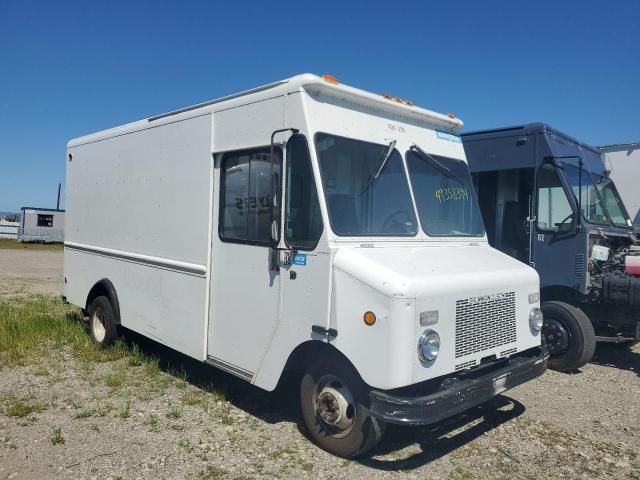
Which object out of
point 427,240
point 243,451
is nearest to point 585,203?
point 427,240

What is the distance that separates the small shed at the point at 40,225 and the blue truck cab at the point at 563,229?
3570 cm

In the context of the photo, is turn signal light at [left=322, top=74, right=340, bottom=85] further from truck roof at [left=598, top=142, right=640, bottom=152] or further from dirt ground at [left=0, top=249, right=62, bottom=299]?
dirt ground at [left=0, top=249, right=62, bottom=299]

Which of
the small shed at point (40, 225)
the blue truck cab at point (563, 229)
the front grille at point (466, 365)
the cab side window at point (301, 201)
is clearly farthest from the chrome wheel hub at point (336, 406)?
the small shed at point (40, 225)

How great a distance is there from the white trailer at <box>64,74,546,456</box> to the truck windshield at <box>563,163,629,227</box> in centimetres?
262

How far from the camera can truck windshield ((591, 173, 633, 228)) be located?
311 inches

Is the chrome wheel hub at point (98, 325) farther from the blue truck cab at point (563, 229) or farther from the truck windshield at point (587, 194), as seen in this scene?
the truck windshield at point (587, 194)

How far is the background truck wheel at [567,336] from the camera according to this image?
6.65 meters

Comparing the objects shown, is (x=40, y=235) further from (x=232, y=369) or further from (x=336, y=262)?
(x=336, y=262)

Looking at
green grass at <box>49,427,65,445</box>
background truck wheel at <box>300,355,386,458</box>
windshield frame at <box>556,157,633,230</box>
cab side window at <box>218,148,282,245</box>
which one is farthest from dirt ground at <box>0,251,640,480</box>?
windshield frame at <box>556,157,633,230</box>

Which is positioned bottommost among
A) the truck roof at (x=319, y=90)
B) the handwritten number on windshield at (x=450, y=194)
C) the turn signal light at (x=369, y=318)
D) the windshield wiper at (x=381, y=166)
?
the turn signal light at (x=369, y=318)

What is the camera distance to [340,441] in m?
4.05

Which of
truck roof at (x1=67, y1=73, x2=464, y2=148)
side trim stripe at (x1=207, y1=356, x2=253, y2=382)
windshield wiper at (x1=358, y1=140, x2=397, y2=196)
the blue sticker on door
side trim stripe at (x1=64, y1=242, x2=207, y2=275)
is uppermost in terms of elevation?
truck roof at (x1=67, y1=73, x2=464, y2=148)

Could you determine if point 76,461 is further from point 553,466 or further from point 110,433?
point 553,466

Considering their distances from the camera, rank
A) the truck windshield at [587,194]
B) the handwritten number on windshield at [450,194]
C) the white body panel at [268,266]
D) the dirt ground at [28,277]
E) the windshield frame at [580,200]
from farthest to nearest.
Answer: the dirt ground at [28,277] < the truck windshield at [587,194] < the windshield frame at [580,200] < the handwritten number on windshield at [450,194] < the white body panel at [268,266]
